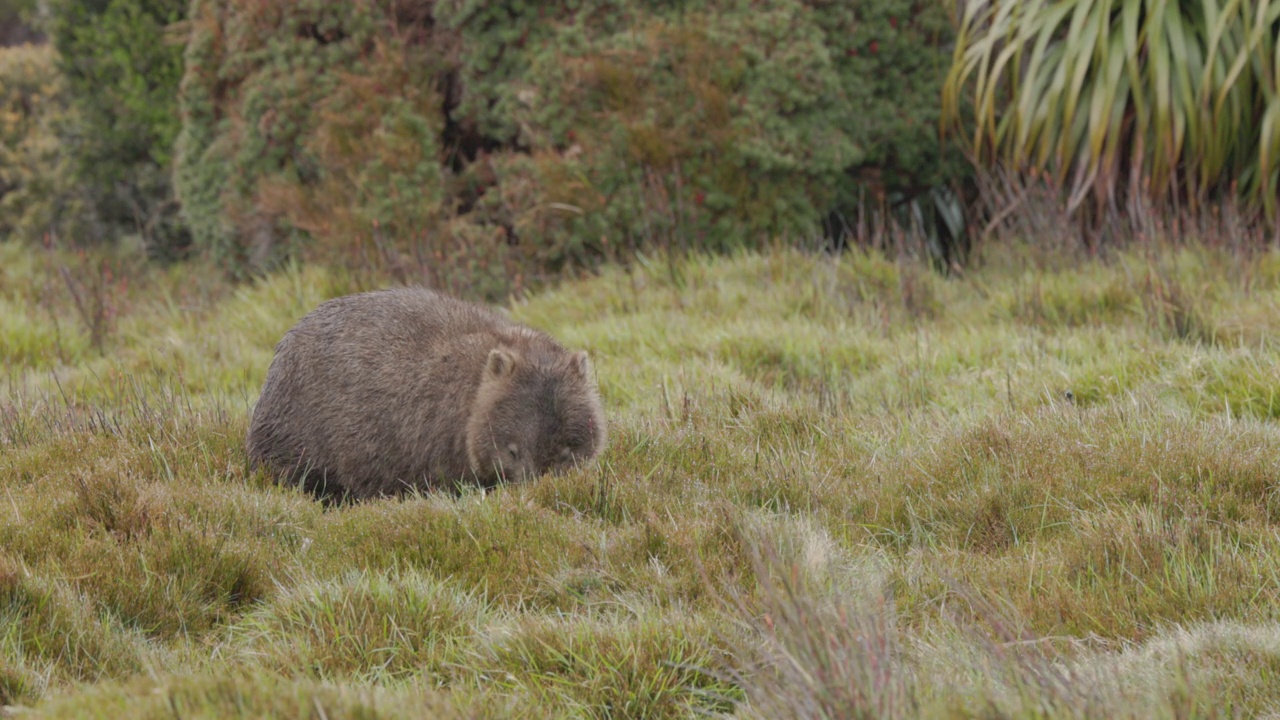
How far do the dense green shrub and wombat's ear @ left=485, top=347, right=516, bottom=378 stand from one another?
788 centimetres

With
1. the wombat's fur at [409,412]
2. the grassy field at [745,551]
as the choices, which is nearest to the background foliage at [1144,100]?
the grassy field at [745,551]

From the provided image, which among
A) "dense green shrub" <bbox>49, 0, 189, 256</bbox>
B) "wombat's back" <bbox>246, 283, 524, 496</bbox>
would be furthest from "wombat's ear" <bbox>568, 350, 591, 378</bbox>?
"dense green shrub" <bbox>49, 0, 189, 256</bbox>

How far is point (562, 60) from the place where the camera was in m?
8.84

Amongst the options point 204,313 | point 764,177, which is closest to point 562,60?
point 764,177

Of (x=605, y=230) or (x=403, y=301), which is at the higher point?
(x=403, y=301)

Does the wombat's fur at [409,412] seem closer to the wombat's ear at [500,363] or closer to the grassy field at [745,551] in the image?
the wombat's ear at [500,363]

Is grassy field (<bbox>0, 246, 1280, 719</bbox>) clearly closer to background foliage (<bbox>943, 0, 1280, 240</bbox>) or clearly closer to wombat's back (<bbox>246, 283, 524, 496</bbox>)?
wombat's back (<bbox>246, 283, 524, 496</bbox>)

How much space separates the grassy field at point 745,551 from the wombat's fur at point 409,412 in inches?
8.9

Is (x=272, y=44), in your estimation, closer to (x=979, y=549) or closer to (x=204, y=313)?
(x=204, y=313)

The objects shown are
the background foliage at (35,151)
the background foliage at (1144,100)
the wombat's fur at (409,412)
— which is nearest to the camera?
the wombat's fur at (409,412)

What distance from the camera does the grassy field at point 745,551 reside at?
2938mm

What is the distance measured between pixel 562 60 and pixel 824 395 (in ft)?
13.4

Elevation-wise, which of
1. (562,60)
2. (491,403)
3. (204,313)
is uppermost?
(562,60)

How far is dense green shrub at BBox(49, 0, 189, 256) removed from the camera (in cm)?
1209
